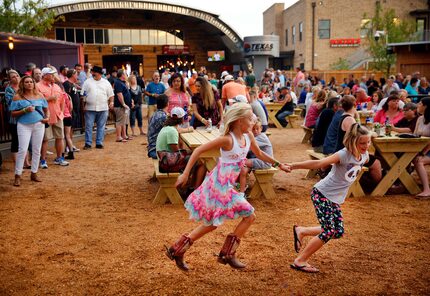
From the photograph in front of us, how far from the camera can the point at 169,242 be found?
16.2ft

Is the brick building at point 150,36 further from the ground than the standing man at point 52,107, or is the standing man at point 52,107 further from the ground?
the brick building at point 150,36

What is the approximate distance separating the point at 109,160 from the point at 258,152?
613 cm

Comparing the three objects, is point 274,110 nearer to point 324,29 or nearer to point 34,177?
point 34,177

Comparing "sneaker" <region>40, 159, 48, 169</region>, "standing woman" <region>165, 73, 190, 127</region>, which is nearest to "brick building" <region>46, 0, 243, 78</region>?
"standing woman" <region>165, 73, 190, 127</region>

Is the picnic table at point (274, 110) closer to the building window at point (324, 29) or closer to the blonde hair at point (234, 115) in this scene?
the blonde hair at point (234, 115)

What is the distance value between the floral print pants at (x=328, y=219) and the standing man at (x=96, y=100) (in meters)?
7.77

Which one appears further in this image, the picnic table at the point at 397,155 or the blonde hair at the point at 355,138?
the picnic table at the point at 397,155

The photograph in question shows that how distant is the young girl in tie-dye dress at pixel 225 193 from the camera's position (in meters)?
Result: 3.85

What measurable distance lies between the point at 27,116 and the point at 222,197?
4.59 meters

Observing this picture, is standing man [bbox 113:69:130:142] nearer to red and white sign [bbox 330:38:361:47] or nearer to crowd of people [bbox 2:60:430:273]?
crowd of people [bbox 2:60:430:273]

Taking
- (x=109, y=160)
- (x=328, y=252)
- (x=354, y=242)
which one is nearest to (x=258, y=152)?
(x=328, y=252)

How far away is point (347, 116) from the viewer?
6.04m

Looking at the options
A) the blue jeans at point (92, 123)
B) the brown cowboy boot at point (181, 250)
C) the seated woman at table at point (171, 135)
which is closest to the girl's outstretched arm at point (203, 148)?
the brown cowboy boot at point (181, 250)

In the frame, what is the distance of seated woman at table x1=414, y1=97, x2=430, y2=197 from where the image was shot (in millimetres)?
6789
